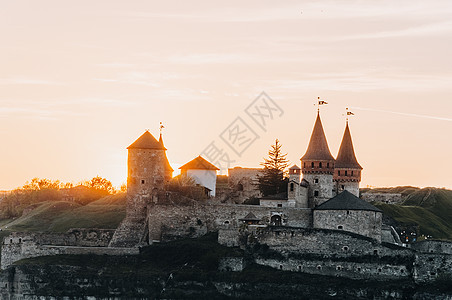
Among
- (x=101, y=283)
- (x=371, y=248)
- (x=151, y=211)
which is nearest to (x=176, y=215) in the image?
(x=151, y=211)

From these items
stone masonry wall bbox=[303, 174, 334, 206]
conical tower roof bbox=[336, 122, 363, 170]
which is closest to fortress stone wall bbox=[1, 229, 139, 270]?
stone masonry wall bbox=[303, 174, 334, 206]

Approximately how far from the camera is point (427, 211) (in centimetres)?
10625

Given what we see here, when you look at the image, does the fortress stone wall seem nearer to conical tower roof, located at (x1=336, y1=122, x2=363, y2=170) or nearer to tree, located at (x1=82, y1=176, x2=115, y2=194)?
conical tower roof, located at (x1=336, y1=122, x2=363, y2=170)

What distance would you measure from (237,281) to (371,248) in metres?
11.8

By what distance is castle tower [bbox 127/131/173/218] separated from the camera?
9125cm

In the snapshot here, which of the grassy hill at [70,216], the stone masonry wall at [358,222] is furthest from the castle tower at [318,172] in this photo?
the grassy hill at [70,216]

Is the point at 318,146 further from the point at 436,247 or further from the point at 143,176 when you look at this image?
the point at 143,176

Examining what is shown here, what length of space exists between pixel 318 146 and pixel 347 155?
4826 millimetres

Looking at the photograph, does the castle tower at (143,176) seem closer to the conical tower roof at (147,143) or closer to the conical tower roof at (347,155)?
the conical tower roof at (147,143)

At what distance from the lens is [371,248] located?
3236 inches

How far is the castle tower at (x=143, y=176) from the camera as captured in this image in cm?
Answer: 9125

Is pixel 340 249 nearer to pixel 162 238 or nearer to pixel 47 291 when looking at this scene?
pixel 162 238

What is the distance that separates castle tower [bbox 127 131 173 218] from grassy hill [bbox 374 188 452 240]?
79.5 feet

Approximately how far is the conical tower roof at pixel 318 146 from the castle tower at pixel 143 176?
13.8 meters
